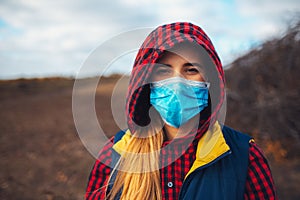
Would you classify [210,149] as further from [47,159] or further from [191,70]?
[47,159]

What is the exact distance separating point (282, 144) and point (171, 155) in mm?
4632

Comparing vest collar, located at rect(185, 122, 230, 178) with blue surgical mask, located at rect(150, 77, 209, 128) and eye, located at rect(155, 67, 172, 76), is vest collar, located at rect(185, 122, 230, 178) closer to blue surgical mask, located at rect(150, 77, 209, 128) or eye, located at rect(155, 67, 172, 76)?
blue surgical mask, located at rect(150, 77, 209, 128)

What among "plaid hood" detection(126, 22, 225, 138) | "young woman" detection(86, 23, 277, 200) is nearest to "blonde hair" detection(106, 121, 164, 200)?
"young woman" detection(86, 23, 277, 200)

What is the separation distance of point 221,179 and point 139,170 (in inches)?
19.6

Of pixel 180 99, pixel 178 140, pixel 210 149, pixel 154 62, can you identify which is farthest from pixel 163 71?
pixel 210 149

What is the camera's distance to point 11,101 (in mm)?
17453

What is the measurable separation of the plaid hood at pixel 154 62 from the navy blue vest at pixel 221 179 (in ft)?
0.79

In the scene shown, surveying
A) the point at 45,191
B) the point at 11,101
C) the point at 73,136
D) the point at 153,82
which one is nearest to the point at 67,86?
the point at 11,101

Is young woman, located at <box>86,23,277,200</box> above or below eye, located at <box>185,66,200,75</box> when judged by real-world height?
below

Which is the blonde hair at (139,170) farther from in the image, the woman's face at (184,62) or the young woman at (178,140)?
the woman's face at (184,62)

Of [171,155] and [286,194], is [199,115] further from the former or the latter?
[286,194]

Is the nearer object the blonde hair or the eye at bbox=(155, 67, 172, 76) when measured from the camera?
the blonde hair

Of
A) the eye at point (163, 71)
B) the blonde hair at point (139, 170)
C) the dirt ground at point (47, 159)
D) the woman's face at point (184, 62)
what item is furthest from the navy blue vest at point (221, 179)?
the dirt ground at point (47, 159)

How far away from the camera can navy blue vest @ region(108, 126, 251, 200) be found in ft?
4.97
